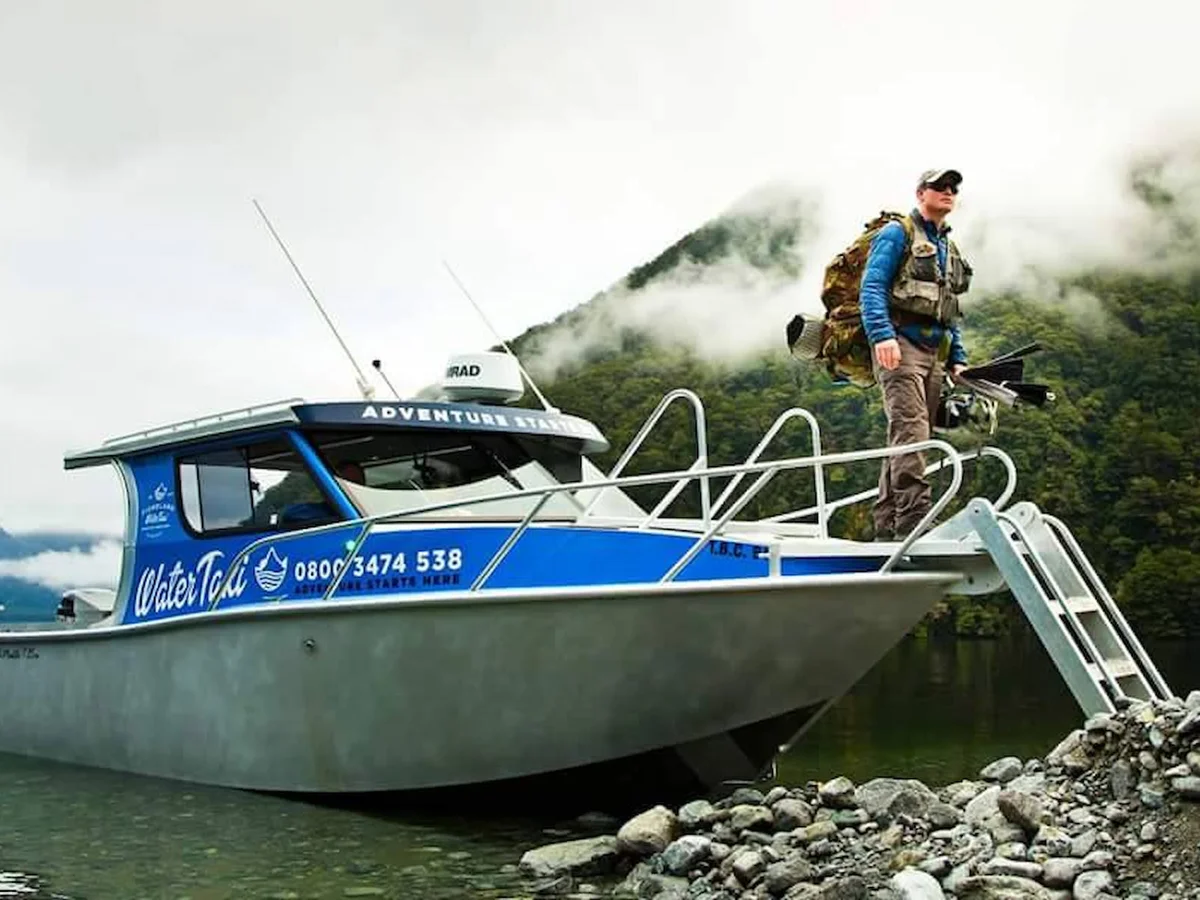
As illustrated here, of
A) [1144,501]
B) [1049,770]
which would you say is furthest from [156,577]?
[1144,501]

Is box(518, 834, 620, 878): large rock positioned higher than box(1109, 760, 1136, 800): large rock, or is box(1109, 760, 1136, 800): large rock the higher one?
box(518, 834, 620, 878): large rock

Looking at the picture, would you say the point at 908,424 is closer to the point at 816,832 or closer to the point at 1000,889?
the point at 816,832

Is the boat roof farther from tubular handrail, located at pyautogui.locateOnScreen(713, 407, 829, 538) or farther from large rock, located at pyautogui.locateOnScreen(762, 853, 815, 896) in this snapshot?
large rock, located at pyautogui.locateOnScreen(762, 853, 815, 896)

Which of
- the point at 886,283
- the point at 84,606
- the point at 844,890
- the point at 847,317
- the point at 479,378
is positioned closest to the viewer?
the point at 844,890

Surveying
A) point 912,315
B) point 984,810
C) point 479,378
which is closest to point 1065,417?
point 479,378

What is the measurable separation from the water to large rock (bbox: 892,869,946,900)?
5.50ft

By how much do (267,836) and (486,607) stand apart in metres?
1.61

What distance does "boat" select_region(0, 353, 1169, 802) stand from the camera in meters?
6.21

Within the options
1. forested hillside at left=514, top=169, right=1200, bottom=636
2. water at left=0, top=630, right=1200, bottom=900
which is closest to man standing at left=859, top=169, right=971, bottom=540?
water at left=0, top=630, right=1200, bottom=900

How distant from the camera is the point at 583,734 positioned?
664cm

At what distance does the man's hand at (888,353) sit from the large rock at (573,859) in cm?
251

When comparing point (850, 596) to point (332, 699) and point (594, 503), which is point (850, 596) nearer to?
point (594, 503)

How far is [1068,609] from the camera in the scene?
5727 mm

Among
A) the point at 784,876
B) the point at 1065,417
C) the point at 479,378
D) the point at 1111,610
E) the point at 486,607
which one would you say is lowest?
the point at 784,876
